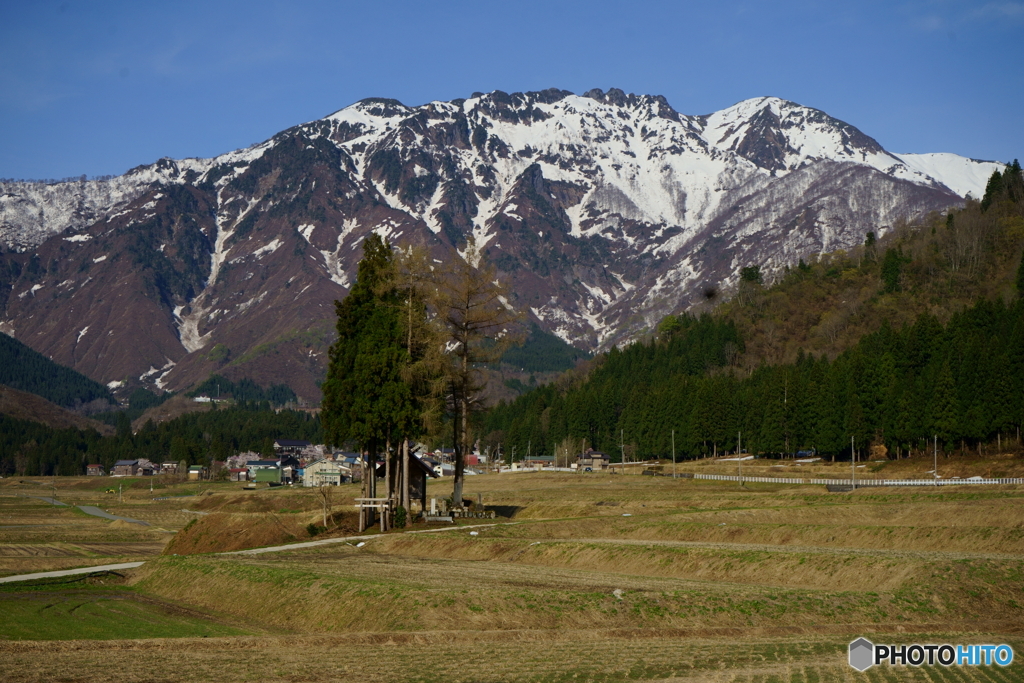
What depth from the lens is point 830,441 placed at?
12594cm

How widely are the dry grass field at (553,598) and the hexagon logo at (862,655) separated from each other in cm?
48

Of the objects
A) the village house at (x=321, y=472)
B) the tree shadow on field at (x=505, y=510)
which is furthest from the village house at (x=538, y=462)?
the tree shadow on field at (x=505, y=510)

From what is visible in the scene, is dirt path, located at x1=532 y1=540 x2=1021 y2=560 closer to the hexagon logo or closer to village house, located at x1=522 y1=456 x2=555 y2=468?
the hexagon logo

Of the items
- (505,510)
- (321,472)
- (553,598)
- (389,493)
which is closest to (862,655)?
(553,598)

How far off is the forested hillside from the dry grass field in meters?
34.2

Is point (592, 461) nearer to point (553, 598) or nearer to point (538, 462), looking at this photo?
point (538, 462)

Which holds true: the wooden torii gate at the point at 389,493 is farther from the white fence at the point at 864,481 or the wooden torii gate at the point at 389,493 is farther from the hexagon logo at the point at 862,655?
the white fence at the point at 864,481

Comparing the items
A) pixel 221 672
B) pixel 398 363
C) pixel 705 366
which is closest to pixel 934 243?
pixel 705 366

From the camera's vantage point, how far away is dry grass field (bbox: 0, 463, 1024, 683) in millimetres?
26297

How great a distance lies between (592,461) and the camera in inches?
6580

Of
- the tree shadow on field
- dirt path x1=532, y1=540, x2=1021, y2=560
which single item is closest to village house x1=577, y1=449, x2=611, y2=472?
the tree shadow on field

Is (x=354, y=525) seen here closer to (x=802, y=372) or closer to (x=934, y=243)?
(x=802, y=372)

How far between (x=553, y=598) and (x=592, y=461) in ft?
437

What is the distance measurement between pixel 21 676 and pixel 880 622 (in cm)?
2473
